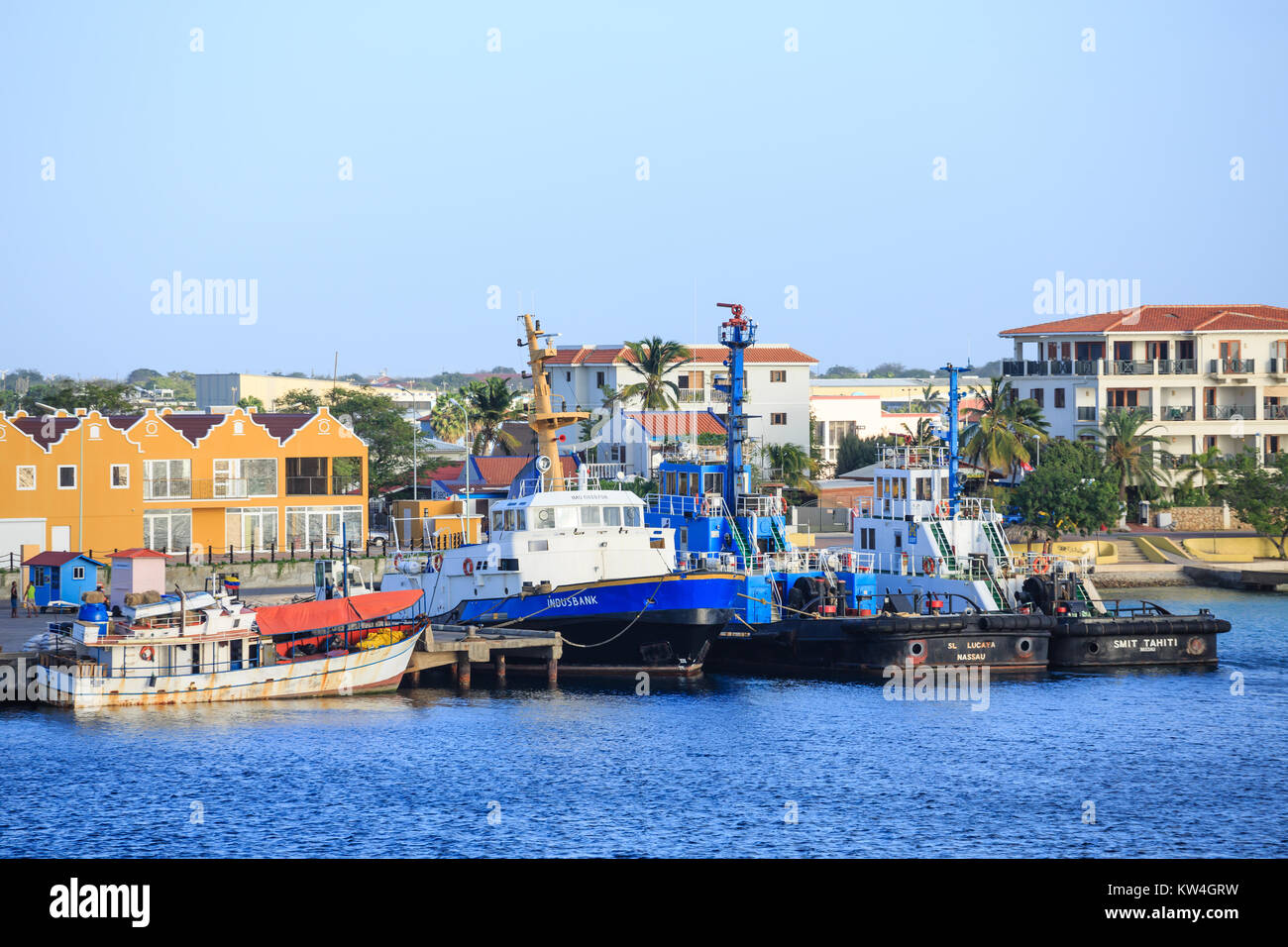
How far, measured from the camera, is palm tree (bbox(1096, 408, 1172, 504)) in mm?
79312

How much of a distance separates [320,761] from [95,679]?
895 cm

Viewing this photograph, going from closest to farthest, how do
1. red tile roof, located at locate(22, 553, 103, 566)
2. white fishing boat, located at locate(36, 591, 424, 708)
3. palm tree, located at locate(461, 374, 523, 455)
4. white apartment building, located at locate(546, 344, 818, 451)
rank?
white fishing boat, located at locate(36, 591, 424, 708), red tile roof, located at locate(22, 553, 103, 566), palm tree, located at locate(461, 374, 523, 455), white apartment building, located at locate(546, 344, 818, 451)

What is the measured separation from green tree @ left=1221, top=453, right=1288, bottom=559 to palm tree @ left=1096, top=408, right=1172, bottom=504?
462cm

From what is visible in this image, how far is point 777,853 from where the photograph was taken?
2538cm

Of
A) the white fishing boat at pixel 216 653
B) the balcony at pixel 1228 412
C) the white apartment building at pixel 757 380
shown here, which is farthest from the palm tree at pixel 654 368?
the white fishing boat at pixel 216 653

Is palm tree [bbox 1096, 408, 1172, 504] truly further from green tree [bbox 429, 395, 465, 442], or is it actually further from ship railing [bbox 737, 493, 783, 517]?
green tree [bbox 429, 395, 465, 442]

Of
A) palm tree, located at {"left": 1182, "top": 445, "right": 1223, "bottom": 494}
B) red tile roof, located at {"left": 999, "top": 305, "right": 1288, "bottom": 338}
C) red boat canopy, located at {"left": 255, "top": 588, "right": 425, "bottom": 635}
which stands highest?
red tile roof, located at {"left": 999, "top": 305, "right": 1288, "bottom": 338}

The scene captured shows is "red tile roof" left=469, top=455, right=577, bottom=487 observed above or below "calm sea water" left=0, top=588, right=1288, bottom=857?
above

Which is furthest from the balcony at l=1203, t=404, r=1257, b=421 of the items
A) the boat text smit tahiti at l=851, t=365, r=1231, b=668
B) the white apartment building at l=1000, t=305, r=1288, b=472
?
the boat text smit tahiti at l=851, t=365, r=1231, b=668

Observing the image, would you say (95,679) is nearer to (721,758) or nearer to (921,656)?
(721,758)

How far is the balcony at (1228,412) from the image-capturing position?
83312 millimetres

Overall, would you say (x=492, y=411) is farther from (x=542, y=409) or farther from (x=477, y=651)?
(x=477, y=651)

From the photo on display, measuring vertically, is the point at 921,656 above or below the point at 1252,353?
below
